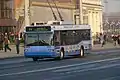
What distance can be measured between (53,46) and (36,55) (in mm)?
1256

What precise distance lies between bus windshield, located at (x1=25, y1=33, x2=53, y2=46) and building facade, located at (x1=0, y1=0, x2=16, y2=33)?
30689 millimetres

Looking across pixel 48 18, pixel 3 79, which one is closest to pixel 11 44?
pixel 48 18

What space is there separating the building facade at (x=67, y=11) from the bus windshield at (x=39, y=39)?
25.4 meters

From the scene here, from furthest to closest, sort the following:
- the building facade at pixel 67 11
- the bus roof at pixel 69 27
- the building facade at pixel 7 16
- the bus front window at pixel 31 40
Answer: the building facade at pixel 67 11
the building facade at pixel 7 16
the bus roof at pixel 69 27
the bus front window at pixel 31 40

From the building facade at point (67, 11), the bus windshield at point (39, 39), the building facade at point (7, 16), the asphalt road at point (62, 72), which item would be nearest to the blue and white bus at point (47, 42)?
the bus windshield at point (39, 39)

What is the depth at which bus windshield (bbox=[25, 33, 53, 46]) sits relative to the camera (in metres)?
30.0

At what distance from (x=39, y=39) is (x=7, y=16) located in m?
33.6

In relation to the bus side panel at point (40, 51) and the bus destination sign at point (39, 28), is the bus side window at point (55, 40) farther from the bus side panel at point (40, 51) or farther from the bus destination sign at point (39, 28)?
the bus destination sign at point (39, 28)

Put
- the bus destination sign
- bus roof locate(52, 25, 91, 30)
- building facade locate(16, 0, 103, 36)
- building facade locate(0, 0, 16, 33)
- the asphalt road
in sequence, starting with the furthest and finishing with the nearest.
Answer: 1. building facade locate(16, 0, 103, 36)
2. building facade locate(0, 0, 16, 33)
3. bus roof locate(52, 25, 91, 30)
4. the bus destination sign
5. the asphalt road

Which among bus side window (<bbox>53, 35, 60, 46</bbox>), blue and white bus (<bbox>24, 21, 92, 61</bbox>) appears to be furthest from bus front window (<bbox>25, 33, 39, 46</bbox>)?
bus side window (<bbox>53, 35, 60, 46</bbox>)

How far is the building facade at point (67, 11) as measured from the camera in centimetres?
6509

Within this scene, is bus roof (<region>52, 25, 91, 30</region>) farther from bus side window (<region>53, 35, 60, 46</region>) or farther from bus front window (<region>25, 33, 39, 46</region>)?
bus front window (<region>25, 33, 39, 46</region>)

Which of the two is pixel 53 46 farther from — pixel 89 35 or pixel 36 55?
pixel 89 35

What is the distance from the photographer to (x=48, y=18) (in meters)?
69.9
